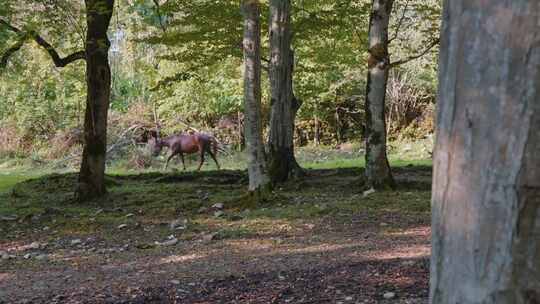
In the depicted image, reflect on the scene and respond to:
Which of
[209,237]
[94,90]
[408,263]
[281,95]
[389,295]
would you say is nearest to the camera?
[389,295]

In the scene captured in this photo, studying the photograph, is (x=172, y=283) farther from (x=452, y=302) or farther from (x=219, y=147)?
(x=219, y=147)

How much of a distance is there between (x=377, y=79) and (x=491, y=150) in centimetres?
779

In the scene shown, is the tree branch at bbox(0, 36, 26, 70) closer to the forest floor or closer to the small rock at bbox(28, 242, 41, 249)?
the forest floor

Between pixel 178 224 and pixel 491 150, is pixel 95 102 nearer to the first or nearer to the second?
pixel 178 224

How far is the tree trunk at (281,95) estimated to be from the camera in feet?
34.3

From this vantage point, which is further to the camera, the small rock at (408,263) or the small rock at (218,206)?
the small rock at (218,206)

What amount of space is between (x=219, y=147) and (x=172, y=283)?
659 inches

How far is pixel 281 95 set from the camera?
35.2 ft

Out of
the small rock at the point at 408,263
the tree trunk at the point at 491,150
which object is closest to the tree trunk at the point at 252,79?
the small rock at the point at 408,263

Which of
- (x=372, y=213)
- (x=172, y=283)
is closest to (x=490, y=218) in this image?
(x=172, y=283)

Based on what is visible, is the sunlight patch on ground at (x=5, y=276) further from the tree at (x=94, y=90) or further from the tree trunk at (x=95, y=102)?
the tree trunk at (x=95, y=102)

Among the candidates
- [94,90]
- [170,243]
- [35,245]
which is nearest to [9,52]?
[94,90]

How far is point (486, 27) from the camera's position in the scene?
120cm

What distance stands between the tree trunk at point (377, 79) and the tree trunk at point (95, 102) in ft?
12.6
